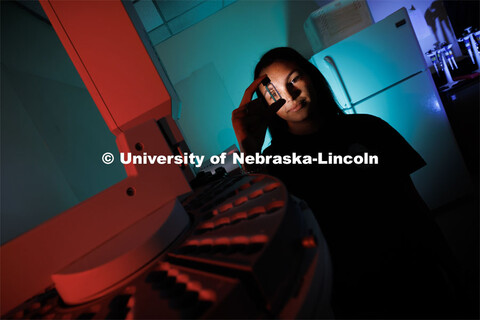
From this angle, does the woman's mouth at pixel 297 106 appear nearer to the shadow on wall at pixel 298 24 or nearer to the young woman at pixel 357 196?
the young woman at pixel 357 196

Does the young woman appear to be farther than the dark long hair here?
No

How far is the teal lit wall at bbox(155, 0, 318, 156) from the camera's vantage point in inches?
110

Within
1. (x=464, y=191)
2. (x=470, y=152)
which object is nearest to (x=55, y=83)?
(x=464, y=191)

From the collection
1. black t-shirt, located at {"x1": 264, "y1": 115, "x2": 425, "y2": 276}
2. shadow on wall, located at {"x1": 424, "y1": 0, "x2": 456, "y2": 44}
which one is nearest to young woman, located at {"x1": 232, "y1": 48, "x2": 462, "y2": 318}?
black t-shirt, located at {"x1": 264, "y1": 115, "x2": 425, "y2": 276}

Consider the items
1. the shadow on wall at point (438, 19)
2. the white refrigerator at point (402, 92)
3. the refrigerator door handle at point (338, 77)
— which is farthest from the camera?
the shadow on wall at point (438, 19)

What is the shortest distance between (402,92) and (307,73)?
1372 millimetres

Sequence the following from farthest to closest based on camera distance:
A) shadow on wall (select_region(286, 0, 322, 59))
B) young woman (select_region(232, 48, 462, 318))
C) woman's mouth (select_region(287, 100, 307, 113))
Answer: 1. shadow on wall (select_region(286, 0, 322, 59))
2. woman's mouth (select_region(287, 100, 307, 113))
3. young woman (select_region(232, 48, 462, 318))

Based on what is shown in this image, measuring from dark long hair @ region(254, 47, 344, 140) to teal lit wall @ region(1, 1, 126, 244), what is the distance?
1.42 m

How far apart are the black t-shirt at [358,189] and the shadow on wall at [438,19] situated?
2515 mm

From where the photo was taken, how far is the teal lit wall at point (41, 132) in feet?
3.76

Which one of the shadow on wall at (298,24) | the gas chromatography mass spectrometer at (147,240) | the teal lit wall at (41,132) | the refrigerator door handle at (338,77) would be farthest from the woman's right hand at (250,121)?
the shadow on wall at (298,24)

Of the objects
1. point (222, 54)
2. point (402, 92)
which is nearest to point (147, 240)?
point (402, 92)

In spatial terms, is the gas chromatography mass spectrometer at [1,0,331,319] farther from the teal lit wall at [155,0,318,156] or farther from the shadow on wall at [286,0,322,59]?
the shadow on wall at [286,0,322,59]

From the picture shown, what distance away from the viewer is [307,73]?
1.24m
